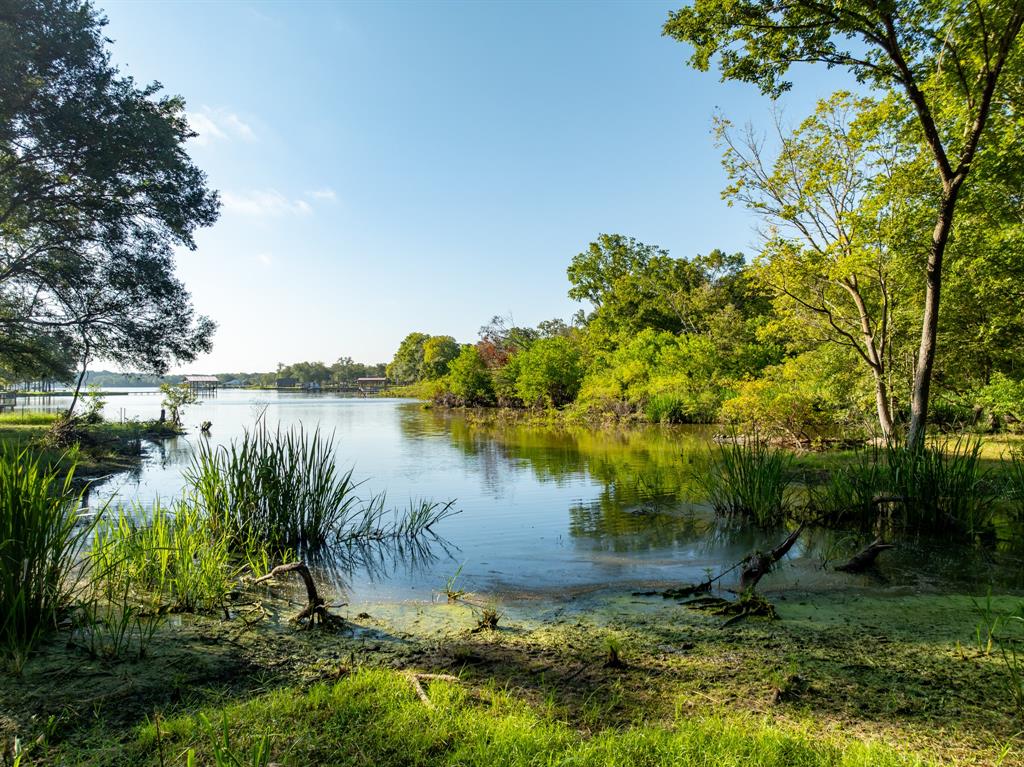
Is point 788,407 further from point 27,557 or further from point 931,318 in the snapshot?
point 27,557

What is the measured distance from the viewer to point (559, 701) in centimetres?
317

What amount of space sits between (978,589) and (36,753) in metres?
7.10

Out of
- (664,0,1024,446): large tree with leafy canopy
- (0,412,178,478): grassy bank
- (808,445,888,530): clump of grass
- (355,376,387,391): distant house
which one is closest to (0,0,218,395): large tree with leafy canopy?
(0,412,178,478): grassy bank

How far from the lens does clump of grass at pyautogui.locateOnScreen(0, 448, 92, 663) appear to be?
3.42 m

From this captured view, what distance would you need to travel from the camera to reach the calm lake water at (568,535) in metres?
6.17

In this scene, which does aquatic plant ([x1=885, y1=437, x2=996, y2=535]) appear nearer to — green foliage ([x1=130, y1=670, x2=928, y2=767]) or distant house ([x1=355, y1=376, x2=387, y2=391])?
green foliage ([x1=130, y1=670, x2=928, y2=767])

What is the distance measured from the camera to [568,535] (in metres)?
8.55

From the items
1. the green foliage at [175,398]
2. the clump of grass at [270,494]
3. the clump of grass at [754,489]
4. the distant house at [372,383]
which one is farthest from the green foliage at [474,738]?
the distant house at [372,383]

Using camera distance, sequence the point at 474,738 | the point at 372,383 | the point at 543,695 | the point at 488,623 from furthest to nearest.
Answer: the point at 372,383
the point at 488,623
the point at 543,695
the point at 474,738

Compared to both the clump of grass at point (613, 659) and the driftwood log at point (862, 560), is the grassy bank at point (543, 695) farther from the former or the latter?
the driftwood log at point (862, 560)

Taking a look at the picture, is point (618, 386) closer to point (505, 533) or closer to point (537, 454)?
point (537, 454)

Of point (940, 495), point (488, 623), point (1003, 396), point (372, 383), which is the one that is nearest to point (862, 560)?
point (940, 495)

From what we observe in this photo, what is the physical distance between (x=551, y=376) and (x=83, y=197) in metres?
29.4

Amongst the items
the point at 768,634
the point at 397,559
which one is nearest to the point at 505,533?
the point at 397,559
